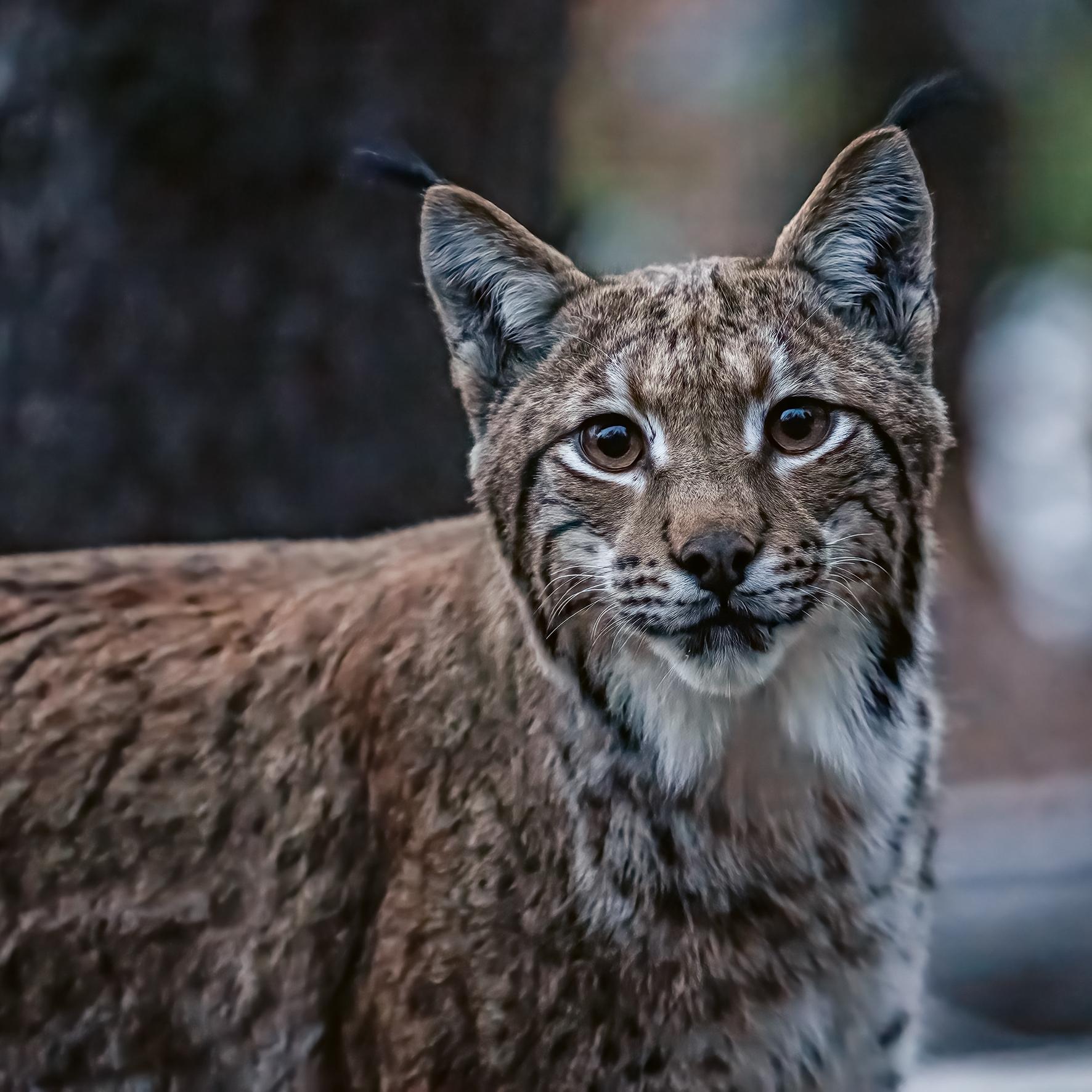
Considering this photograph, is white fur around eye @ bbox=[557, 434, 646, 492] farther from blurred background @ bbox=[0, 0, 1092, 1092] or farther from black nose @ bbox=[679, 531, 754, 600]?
blurred background @ bbox=[0, 0, 1092, 1092]

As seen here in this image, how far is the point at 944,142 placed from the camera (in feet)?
9.46

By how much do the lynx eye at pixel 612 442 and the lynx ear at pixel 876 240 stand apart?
0.40 metres

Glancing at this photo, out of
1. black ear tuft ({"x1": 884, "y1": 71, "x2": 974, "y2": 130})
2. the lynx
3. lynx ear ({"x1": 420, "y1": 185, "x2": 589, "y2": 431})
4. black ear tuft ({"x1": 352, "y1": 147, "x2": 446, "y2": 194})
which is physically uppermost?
black ear tuft ({"x1": 884, "y1": 71, "x2": 974, "y2": 130})

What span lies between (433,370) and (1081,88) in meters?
2.33

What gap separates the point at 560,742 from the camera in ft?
7.72

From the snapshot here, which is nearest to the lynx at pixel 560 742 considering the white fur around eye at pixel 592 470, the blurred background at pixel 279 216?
the white fur around eye at pixel 592 470

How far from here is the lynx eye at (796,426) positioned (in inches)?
83.0

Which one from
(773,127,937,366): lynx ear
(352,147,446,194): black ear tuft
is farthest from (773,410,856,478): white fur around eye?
(352,147,446,194): black ear tuft

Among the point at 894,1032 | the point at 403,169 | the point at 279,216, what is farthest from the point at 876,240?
the point at 279,216

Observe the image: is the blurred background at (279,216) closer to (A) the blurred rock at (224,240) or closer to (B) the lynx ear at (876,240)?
(A) the blurred rock at (224,240)

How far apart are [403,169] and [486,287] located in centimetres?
24

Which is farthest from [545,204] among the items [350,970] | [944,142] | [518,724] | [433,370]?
[350,970]

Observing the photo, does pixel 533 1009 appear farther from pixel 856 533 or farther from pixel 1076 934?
pixel 1076 934

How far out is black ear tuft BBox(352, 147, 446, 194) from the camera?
2307mm
